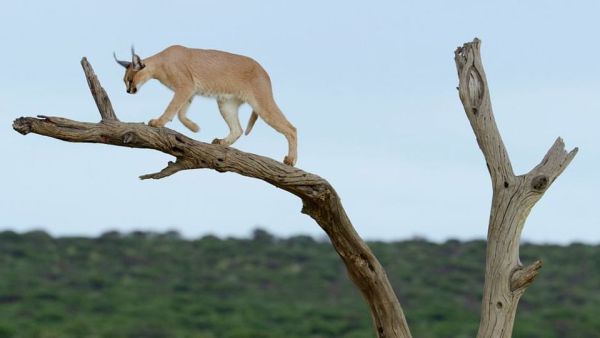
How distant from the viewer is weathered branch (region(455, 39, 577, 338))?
12.4 m

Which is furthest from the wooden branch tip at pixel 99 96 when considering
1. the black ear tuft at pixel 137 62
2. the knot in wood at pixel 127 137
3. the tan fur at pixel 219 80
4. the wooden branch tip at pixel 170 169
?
the tan fur at pixel 219 80

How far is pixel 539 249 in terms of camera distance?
49.4m

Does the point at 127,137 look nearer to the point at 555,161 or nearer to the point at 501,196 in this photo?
the point at 501,196

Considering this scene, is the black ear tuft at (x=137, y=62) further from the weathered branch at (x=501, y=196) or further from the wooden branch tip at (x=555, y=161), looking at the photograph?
the wooden branch tip at (x=555, y=161)

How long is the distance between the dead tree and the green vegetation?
861 inches

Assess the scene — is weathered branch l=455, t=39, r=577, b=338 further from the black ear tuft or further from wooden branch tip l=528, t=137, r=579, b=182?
the black ear tuft

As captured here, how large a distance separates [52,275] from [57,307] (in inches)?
244

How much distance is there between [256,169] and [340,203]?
2.71 feet

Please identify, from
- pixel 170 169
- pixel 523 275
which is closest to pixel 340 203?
pixel 170 169

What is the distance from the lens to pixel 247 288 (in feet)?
142

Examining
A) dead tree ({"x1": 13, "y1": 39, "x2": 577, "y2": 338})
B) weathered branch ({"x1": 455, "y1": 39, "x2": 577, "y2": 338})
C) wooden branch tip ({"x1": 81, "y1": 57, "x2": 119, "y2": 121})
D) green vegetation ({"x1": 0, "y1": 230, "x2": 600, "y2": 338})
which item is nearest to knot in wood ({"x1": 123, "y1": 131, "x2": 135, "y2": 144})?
dead tree ({"x1": 13, "y1": 39, "x2": 577, "y2": 338})

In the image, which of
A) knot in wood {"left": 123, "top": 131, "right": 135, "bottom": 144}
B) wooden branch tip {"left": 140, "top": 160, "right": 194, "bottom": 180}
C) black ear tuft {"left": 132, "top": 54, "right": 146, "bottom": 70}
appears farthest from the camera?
black ear tuft {"left": 132, "top": 54, "right": 146, "bottom": 70}

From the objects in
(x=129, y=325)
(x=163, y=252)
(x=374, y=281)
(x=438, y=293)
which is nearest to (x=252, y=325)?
(x=129, y=325)

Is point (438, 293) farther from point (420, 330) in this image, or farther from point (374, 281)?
point (374, 281)
